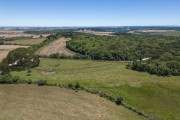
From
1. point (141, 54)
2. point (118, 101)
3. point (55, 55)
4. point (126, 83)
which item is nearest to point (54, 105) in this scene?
point (118, 101)

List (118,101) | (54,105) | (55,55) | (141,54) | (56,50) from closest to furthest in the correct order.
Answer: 1. (54,105)
2. (118,101)
3. (55,55)
4. (141,54)
5. (56,50)

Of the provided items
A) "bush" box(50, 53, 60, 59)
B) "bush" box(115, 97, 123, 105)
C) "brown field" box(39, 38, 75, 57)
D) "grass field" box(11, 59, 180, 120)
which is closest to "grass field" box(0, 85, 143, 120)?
"bush" box(115, 97, 123, 105)

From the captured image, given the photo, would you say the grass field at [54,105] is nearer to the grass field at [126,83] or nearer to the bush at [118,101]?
the bush at [118,101]

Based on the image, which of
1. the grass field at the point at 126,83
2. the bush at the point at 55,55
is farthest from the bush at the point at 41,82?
the bush at the point at 55,55

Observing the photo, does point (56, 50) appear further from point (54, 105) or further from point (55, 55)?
point (54, 105)

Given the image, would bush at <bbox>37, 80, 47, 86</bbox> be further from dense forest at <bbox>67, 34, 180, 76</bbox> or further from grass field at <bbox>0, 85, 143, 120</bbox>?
dense forest at <bbox>67, 34, 180, 76</bbox>

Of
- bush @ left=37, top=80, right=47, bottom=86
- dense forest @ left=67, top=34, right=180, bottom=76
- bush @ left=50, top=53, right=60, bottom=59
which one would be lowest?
bush @ left=50, top=53, right=60, bottom=59

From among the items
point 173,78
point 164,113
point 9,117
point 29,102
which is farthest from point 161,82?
point 9,117
